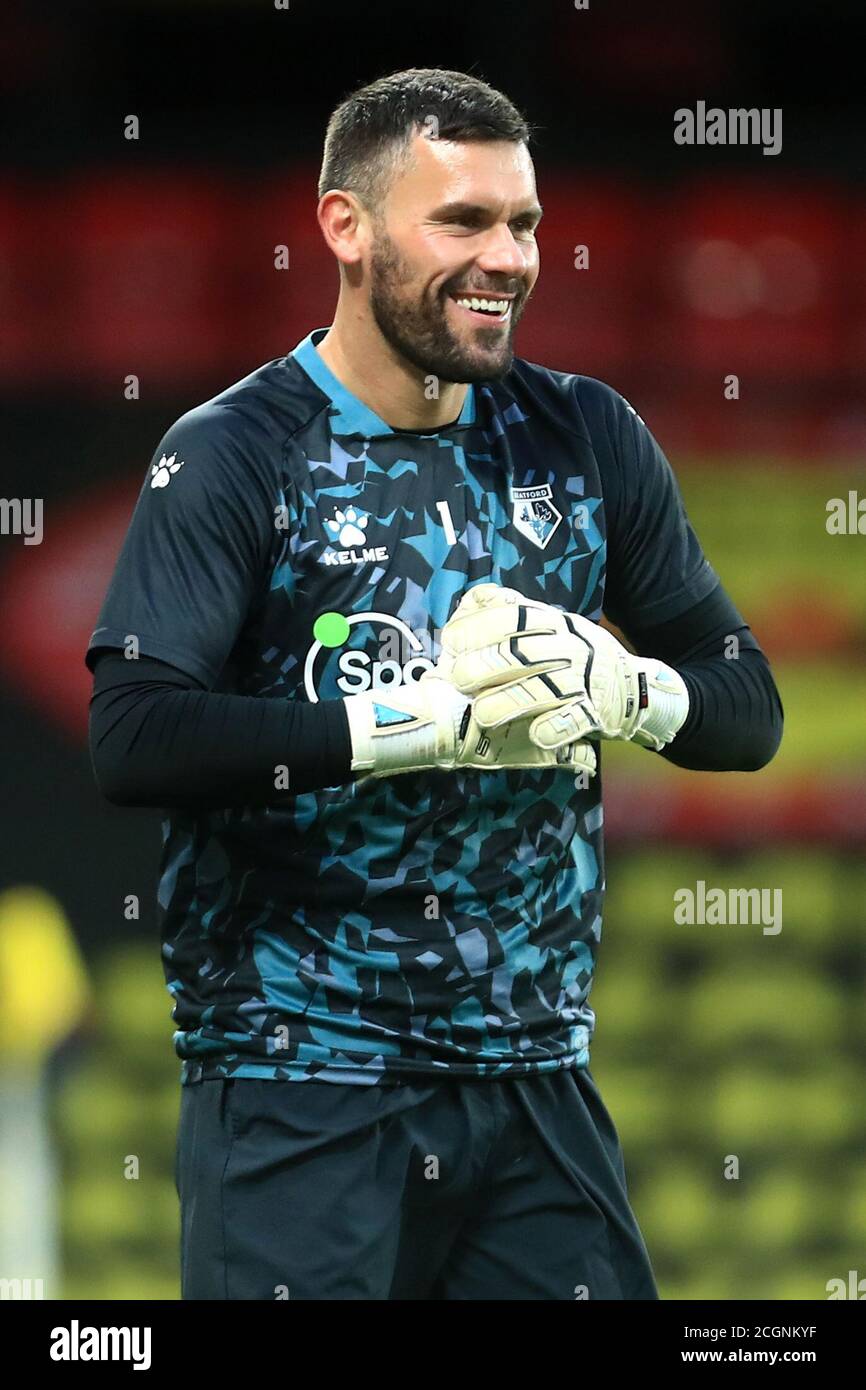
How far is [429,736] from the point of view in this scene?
6.45 feet

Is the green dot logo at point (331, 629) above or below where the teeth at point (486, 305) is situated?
below

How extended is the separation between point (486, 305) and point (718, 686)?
1.55 ft

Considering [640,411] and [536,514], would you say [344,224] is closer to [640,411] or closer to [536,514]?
[536,514]

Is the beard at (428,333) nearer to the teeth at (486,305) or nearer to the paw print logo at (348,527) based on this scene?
the teeth at (486,305)

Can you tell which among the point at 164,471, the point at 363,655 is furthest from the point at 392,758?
the point at 164,471

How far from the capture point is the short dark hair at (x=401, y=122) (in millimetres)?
2113

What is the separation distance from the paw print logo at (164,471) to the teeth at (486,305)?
33 centimetres

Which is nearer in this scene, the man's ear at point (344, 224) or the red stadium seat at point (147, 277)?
the man's ear at point (344, 224)

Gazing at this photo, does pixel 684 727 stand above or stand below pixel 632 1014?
above

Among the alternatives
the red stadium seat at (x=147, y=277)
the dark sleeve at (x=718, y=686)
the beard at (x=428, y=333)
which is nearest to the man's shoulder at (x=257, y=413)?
the beard at (x=428, y=333)

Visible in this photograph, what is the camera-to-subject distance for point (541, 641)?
1983 mm

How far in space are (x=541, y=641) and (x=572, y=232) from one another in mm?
1874

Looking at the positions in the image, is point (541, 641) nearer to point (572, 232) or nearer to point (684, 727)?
point (684, 727)

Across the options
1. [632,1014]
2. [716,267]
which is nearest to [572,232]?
[716,267]
